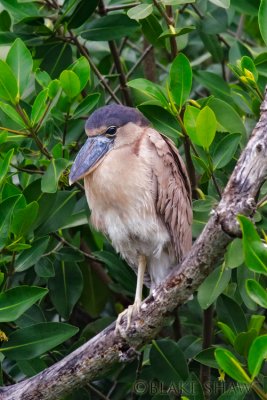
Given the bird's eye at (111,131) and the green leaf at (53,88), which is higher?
the green leaf at (53,88)

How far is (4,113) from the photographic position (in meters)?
3.58

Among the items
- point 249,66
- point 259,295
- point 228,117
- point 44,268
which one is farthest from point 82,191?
point 259,295

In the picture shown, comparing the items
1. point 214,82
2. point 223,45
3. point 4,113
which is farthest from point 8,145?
point 223,45

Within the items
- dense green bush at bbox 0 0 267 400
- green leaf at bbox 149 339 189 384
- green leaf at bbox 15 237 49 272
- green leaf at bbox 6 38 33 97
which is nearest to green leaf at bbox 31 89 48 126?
dense green bush at bbox 0 0 267 400

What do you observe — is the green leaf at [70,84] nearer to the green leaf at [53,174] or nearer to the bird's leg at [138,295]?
the green leaf at [53,174]

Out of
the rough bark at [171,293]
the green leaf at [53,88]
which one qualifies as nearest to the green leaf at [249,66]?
the rough bark at [171,293]

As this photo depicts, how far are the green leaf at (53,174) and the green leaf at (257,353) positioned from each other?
108cm

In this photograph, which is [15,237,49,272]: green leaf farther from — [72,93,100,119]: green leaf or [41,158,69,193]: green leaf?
[72,93,100,119]: green leaf

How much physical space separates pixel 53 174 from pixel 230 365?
1.11m

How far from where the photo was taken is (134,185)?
3621 mm

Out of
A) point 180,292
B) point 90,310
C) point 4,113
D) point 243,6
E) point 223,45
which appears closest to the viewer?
point 180,292

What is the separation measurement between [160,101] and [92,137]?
414 mm

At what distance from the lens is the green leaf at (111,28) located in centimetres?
392

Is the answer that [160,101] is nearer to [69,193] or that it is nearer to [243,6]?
[69,193]
